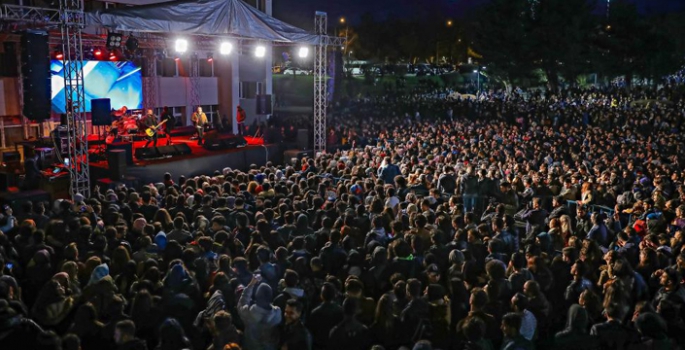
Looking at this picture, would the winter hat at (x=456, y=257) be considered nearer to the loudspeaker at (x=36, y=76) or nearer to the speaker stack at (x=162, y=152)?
the loudspeaker at (x=36, y=76)

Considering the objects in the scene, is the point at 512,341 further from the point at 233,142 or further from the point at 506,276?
the point at 233,142

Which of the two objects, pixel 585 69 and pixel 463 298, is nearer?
pixel 463 298

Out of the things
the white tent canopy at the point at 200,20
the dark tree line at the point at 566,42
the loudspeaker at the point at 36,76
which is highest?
the dark tree line at the point at 566,42

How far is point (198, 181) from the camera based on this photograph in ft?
39.1

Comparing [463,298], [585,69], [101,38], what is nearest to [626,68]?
[585,69]

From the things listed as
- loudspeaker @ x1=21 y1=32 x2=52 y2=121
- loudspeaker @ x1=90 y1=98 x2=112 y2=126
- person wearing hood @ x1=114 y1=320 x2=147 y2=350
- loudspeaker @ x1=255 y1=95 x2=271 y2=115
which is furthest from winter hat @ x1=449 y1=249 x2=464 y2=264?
loudspeaker @ x1=255 y1=95 x2=271 y2=115

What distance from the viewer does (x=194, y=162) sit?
1712 centimetres

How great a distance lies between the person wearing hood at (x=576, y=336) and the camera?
494cm

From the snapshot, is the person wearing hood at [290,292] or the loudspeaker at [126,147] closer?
the person wearing hood at [290,292]

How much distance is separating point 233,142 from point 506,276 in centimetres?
1457

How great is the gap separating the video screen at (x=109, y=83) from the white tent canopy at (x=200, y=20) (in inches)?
253

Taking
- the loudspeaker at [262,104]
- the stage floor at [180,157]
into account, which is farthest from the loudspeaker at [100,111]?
the loudspeaker at [262,104]

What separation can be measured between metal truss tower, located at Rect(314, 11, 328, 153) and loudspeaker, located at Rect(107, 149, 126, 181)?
6261 mm

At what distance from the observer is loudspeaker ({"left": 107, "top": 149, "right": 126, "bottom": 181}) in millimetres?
14570
